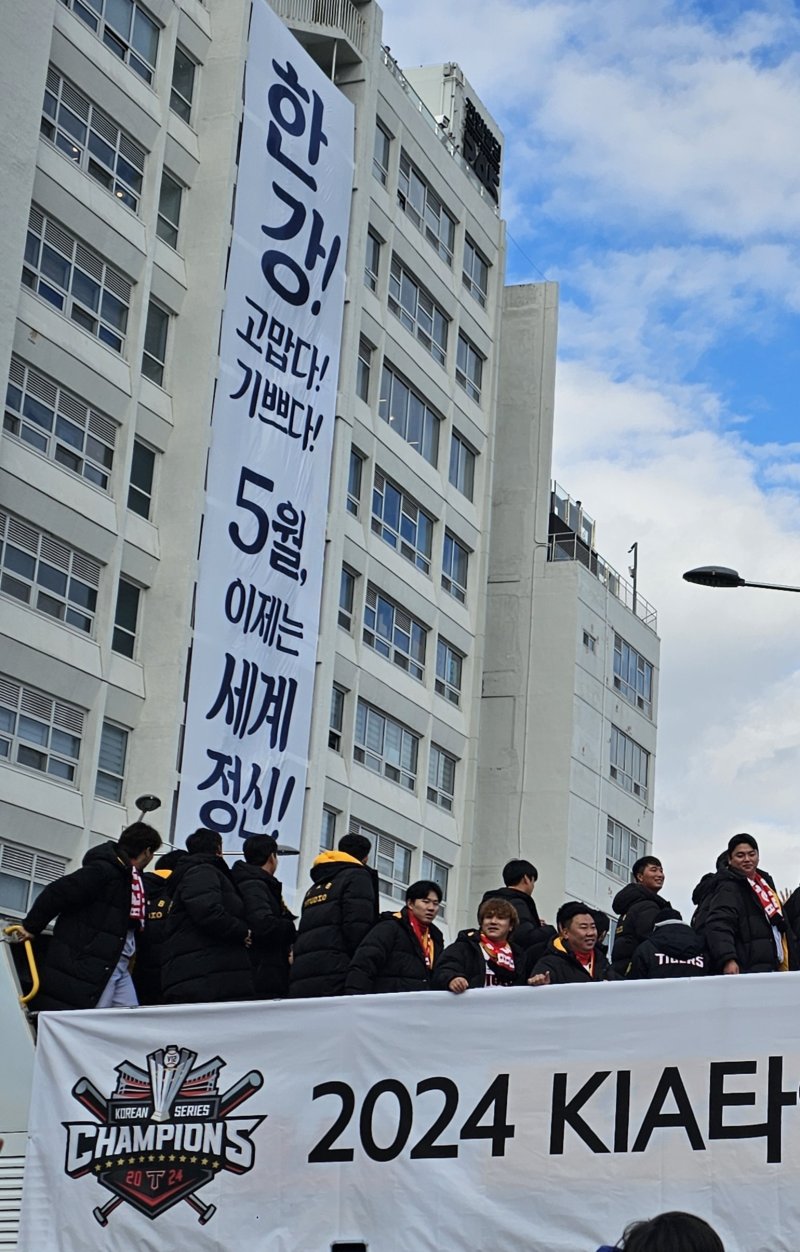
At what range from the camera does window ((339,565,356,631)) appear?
41000mm

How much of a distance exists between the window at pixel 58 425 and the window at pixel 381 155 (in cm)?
1292

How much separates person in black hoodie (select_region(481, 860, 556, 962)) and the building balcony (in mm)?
33470

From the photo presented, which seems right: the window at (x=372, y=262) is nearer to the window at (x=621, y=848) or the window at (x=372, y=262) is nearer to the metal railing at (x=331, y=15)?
the metal railing at (x=331, y=15)

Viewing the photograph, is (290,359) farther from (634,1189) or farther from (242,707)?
(634,1189)

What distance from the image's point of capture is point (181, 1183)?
8.82 metres

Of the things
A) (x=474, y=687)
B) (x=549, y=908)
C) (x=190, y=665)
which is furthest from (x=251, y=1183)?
(x=549, y=908)

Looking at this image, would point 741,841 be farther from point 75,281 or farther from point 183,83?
point 183,83

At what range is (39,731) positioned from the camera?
102 feet

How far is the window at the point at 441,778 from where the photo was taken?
149 feet

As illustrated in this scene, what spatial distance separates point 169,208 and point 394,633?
1189 centimetres

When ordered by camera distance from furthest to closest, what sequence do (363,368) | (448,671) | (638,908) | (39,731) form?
(448,671) < (363,368) < (39,731) < (638,908)

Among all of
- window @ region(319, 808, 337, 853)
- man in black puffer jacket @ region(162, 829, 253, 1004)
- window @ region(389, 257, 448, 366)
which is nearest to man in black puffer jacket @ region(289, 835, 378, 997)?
man in black puffer jacket @ region(162, 829, 253, 1004)

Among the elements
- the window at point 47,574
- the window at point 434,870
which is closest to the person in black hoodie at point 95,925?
the window at point 47,574

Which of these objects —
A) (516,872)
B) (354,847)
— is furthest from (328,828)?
(354,847)
